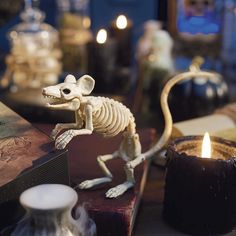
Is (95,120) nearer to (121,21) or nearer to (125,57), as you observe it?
(121,21)

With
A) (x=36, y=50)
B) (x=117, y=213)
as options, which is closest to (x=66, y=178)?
(x=117, y=213)

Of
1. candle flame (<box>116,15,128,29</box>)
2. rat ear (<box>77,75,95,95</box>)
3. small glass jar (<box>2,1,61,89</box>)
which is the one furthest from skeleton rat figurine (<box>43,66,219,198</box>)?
candle flame (<box>116,15,128,29</box>)

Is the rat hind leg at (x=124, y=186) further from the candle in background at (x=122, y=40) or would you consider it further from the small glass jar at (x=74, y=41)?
the small glass jar at (x=74, y=41)

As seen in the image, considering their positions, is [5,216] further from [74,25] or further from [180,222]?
[74,25]

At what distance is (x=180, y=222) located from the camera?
64 cm

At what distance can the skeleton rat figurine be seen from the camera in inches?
22.3

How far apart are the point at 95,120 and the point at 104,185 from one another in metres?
0.11

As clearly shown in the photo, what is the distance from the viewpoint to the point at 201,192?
0.61 m

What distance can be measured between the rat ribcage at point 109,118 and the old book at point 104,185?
82mm

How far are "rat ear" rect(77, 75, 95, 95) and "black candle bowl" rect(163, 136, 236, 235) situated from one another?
0.44ft

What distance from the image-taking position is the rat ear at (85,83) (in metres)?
0.58

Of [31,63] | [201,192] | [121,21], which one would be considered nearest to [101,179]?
[201,192]

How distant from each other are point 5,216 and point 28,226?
45 millimetres

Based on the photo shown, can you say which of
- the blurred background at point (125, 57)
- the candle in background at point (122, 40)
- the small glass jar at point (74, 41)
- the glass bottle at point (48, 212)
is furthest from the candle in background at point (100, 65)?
the glass bottle at point (48, 212)
